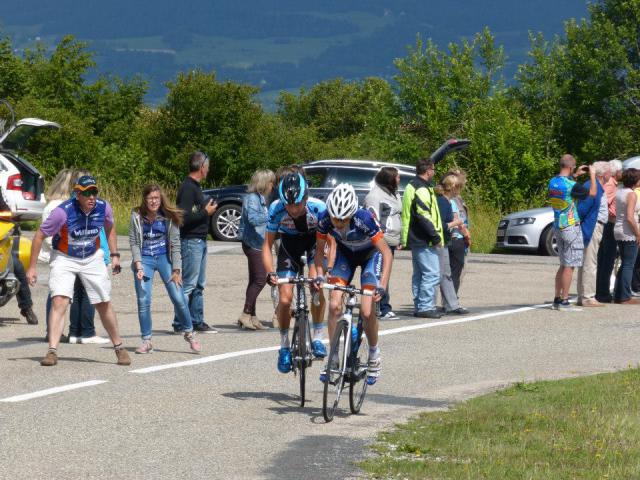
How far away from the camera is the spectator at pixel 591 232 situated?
57.9 feet

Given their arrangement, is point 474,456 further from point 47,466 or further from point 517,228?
point 517,228

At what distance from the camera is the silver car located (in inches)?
1044

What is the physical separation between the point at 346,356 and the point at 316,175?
56.9 feet

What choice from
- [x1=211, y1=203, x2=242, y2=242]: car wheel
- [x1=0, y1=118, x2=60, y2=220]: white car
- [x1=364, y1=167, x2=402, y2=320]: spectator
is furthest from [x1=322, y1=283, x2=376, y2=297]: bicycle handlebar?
[x1=211, y1=203, x2=242, y2=242]: car wheel

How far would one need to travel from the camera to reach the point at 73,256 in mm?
12172

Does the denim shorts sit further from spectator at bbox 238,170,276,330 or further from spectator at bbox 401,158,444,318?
spectator at bbox 238,170,276,330

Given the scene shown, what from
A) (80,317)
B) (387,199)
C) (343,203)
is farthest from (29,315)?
(343,203)

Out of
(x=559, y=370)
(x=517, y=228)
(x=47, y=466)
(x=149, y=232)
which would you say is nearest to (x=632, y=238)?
(x=559, y=370)

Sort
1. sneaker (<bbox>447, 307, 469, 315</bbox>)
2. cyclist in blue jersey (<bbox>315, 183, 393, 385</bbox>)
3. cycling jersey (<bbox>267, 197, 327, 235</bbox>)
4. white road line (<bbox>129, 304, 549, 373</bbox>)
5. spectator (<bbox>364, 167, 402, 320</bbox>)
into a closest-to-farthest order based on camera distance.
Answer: cyclist in blue jersey (<bbox>315, 183, 393, 385</bbox>), cycling jersey (<bbox>267, 197, 327, 235</bbox>), white road line (<bbox>129, 304, 549, 373</bbox>), spectator (<bbox>364, 167, 402, 320</bbox>), sneaker (<bbox>447, 307, 469, 315</bbox>)

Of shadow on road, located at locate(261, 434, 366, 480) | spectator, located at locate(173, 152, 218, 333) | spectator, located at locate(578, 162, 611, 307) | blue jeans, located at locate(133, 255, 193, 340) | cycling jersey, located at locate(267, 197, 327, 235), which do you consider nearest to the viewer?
shadow on road, located at locate(261, 434, 366, 480)

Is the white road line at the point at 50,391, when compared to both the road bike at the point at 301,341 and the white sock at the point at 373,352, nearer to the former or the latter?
the road bike at the point at 301,341

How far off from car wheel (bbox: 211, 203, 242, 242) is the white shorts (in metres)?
15.2

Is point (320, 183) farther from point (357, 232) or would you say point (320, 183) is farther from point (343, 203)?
point (343, 203)

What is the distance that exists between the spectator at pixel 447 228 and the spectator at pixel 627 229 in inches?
89.6
